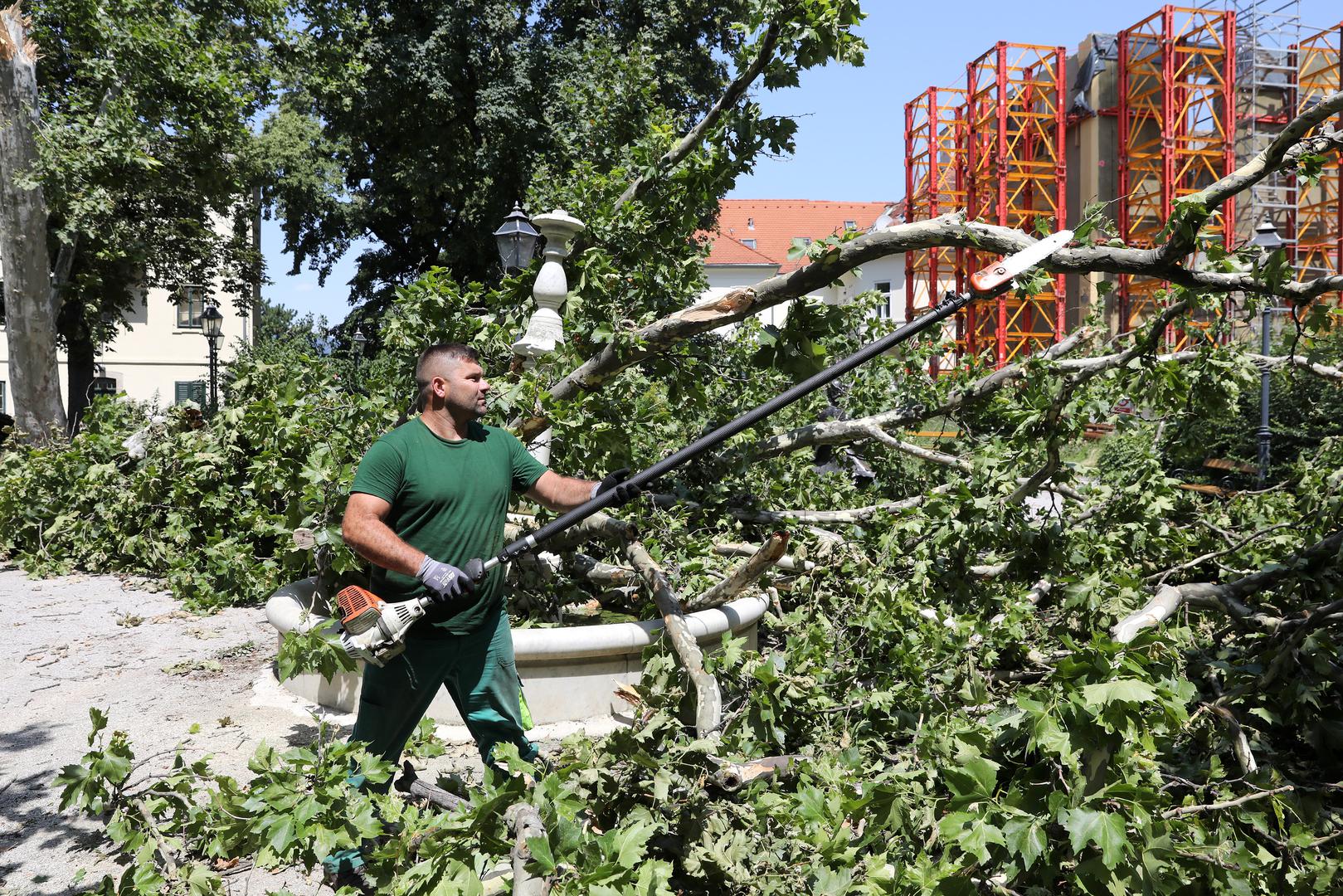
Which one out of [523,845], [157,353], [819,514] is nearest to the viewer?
[523,845]

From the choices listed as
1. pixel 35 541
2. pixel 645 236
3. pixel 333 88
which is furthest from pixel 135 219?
pixel 645 236

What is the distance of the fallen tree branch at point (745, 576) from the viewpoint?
→ 466 cm

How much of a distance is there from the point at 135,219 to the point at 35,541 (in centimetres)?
1122

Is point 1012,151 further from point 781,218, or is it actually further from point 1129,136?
point 781,218

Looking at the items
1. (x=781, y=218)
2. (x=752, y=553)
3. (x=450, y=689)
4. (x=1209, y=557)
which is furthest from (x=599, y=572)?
(x=781, y=218)

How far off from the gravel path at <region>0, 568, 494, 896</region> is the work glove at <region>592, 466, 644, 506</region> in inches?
42.9

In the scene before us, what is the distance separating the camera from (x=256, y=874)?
11.1 ft

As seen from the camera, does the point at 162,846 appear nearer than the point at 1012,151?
Yes

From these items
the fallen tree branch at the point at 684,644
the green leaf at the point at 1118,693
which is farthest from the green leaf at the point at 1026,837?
the fallen tree branch at the point at 684,644

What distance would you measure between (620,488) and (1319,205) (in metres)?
32.4

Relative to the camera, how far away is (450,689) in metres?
3.46

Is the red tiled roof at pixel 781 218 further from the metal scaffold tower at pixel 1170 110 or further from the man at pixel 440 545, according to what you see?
the man at pixel 440 545

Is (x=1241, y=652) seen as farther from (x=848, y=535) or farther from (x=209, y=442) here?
(x=209, y=442)

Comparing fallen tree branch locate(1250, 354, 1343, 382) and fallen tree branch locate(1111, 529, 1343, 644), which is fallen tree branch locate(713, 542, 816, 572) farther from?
fallen tree branch locate(1250, 354, 1343, 382)
